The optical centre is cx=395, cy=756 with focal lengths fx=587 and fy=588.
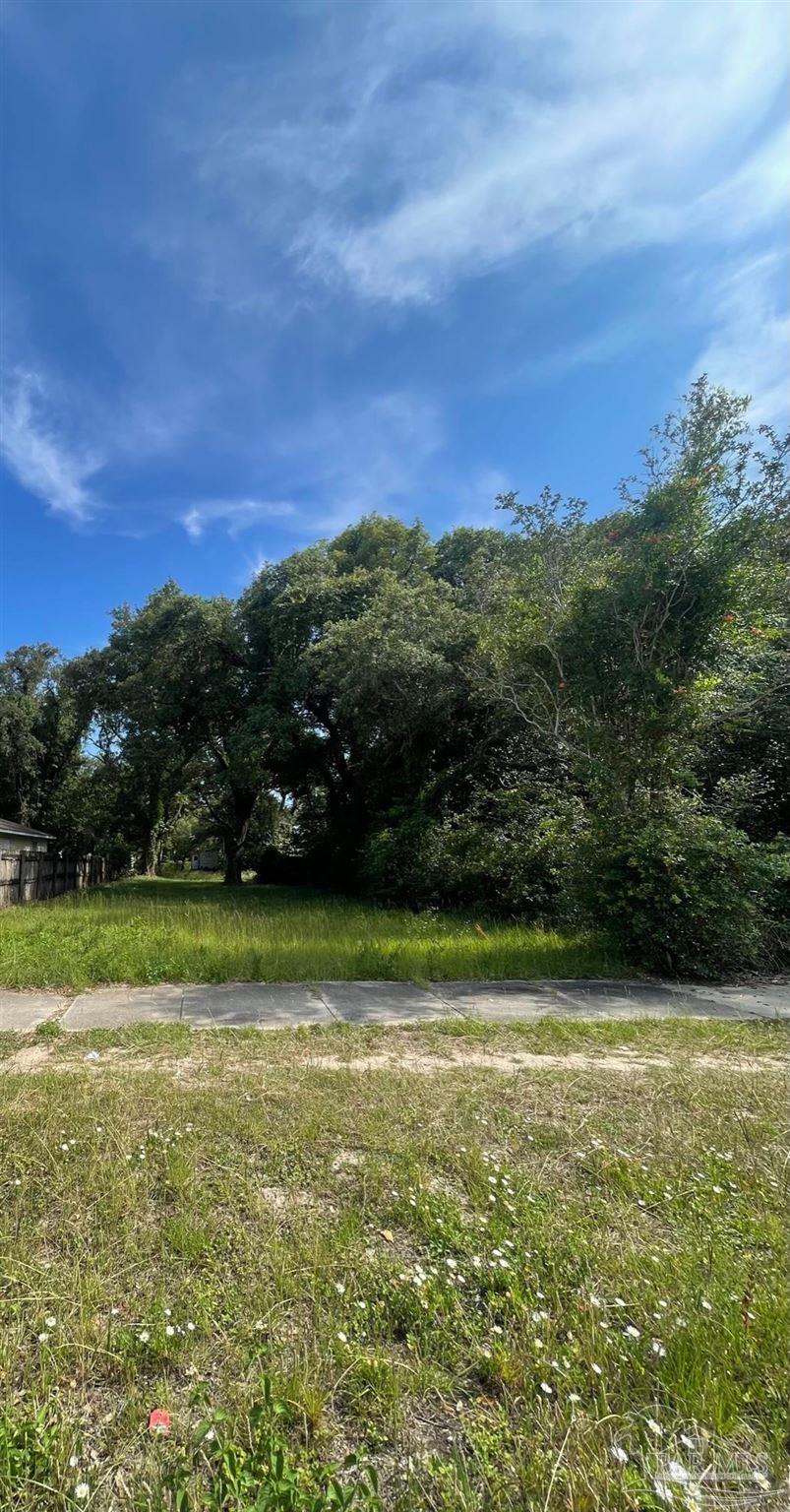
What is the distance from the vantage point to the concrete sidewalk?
4297mm

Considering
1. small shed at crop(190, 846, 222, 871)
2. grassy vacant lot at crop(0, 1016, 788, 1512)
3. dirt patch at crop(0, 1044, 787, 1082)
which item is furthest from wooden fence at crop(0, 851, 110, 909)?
small shed at crop(190, 846, 222, 871)

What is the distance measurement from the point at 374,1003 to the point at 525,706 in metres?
6.37

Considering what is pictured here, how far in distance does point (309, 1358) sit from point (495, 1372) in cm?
46

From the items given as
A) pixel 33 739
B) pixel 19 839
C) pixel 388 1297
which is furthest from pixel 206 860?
pixel 388 1297

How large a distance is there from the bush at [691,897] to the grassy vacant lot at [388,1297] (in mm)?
3442

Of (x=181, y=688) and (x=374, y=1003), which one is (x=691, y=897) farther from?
(x=181, y=688)

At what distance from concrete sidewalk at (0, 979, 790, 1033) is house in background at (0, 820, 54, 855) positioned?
14.2 m

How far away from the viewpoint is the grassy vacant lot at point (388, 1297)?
4.01 feet

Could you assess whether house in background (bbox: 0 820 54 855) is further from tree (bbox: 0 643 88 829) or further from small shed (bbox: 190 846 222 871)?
small shed (bbox: 190 846 222 871)

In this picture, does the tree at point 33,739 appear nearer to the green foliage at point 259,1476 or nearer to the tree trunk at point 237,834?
the tree trunk at point 237,834

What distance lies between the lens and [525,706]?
10.0 meters

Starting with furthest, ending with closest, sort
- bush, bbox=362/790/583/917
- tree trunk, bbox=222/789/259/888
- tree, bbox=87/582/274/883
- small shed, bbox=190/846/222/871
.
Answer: small shed, bbox=190/846/222/871
tree trunk, bbox=222/789/259/888
tree, bbox=87/582/274/883
bush, bbox=362/790/583/917

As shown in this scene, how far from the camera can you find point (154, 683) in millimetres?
16750

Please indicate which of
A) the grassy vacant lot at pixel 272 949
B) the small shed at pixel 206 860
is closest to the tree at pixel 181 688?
the grassy vacant lot at pixel 272 949
